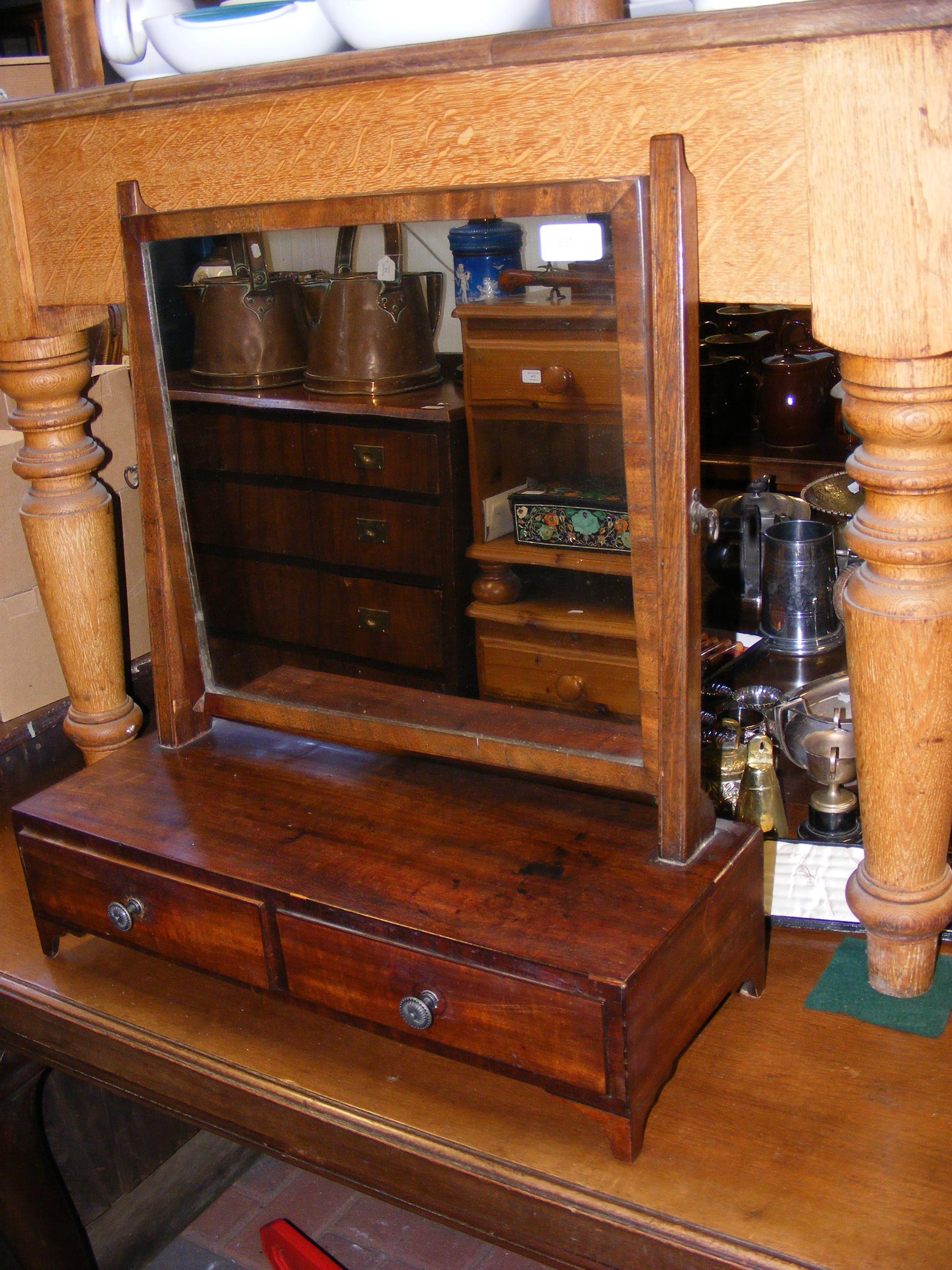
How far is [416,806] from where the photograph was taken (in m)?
1.02

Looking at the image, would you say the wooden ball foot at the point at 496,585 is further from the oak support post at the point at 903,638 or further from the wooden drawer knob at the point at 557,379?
the oak support post at the point at 903,638

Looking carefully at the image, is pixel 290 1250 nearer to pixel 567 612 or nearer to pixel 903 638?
pixel 567 612

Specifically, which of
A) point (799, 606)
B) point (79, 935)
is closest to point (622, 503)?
point (79, 935)

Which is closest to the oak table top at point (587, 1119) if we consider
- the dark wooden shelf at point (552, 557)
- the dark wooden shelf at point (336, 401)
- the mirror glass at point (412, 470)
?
the mirror glass at point (412, 470)

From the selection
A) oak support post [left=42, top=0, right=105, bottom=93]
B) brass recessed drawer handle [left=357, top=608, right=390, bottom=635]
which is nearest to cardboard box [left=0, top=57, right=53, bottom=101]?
oak support post [left=42, top=0, right=105, bottom=93]

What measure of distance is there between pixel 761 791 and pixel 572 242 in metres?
0.58

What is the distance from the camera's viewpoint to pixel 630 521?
86 cm

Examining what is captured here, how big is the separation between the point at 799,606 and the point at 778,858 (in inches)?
21.8

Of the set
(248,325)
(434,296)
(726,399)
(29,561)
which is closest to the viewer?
(434,296)

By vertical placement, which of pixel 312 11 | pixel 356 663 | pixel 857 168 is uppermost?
pixel 312 11

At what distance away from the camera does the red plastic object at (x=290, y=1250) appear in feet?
4.72

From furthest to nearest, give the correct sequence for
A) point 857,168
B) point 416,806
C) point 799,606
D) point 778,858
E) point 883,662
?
point 799,606
point 778,858
point 416,806
point 883,662
point 857,168

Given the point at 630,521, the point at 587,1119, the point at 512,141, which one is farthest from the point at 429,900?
the point at 512,141

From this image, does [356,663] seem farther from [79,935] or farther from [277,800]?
[79,935]
